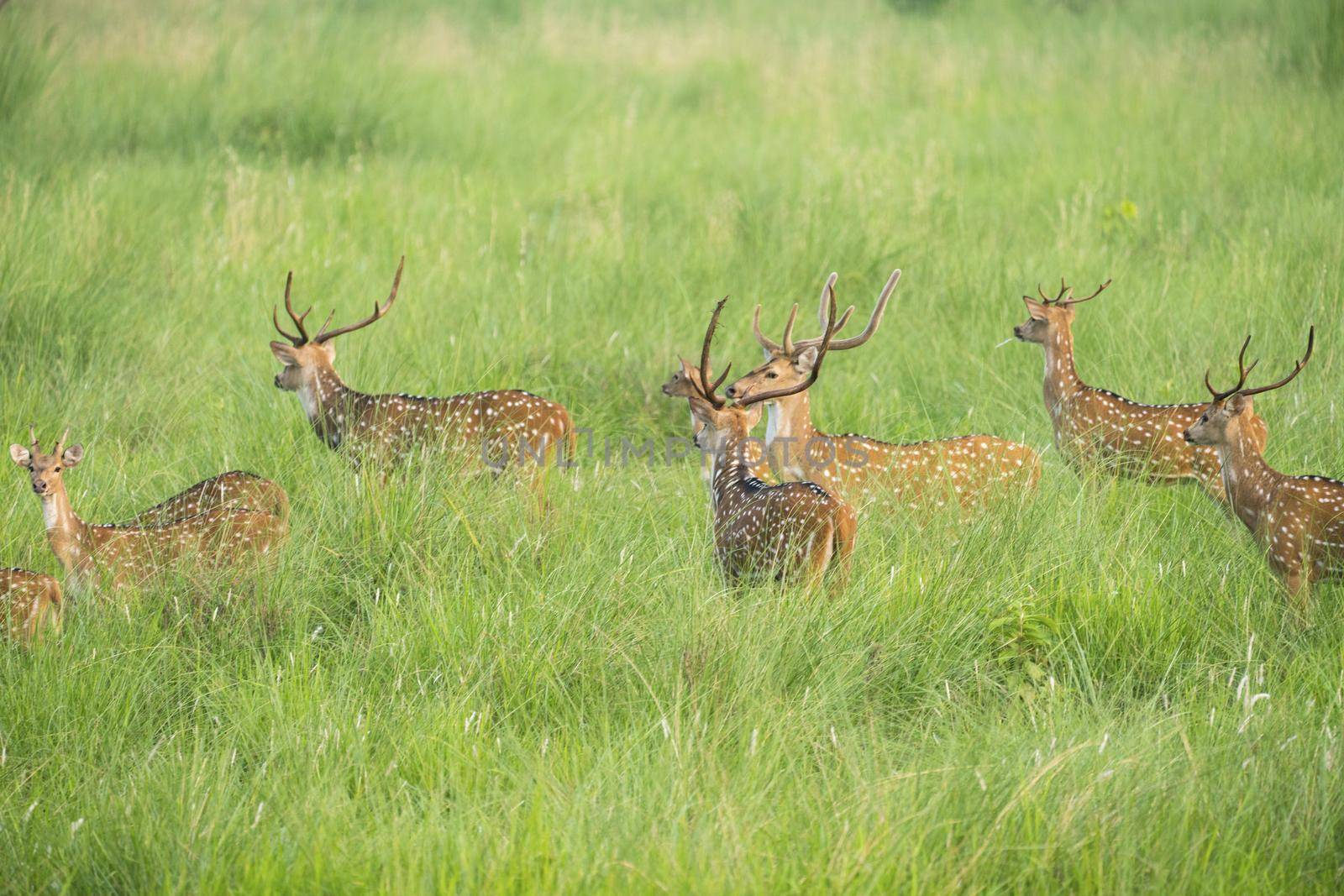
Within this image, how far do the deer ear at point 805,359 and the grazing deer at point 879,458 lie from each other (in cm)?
2

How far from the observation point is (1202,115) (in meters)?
10.7

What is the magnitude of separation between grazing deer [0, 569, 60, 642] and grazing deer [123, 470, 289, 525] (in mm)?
570

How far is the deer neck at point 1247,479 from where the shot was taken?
4707 millimetres

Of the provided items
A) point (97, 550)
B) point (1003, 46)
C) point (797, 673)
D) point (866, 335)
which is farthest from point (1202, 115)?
point (97, 550)

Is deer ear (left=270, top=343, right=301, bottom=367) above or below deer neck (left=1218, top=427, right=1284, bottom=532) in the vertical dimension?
below

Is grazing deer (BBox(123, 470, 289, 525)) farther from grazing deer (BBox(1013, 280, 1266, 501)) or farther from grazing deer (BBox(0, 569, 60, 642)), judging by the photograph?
grazing deer (BBox(1013, 280, 1266, 501))

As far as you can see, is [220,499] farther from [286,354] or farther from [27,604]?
[286,354]

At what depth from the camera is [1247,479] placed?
189 inches

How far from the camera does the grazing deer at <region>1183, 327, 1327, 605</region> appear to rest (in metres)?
4.42

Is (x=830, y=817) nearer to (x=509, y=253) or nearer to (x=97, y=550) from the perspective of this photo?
(x=97, y=550)

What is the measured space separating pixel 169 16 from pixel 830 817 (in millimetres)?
12043

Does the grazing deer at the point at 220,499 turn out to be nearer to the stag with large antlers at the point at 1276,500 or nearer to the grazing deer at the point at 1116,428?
the grazing deer at the point at 1116,428

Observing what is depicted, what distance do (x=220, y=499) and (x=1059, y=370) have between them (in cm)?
338

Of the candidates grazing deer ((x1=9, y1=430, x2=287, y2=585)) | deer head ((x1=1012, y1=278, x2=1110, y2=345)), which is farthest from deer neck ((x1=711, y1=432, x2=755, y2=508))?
deer head ((x1=1012, y1=278, x2=1110, y2=345))
